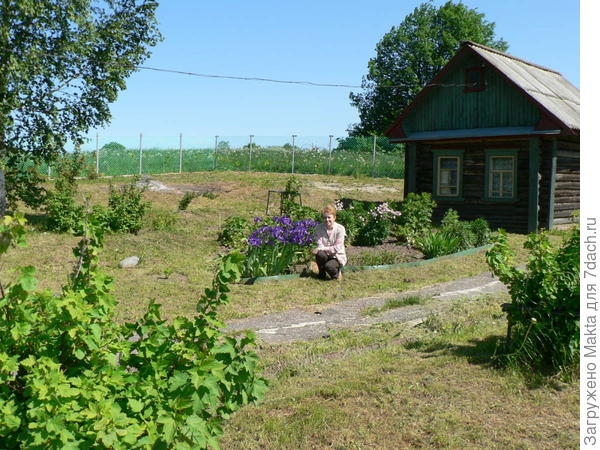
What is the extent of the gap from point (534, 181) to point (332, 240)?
863 cm

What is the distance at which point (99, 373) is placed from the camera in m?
2.86

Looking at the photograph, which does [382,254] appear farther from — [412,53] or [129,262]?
[412,53]

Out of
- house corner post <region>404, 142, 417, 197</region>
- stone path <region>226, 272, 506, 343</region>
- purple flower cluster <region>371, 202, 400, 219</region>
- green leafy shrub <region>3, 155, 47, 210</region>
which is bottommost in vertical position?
stone path <region>226, 272, 506, 343</region>

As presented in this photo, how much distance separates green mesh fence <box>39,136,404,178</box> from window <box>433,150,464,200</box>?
1230cm

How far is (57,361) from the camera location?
9.52 feet

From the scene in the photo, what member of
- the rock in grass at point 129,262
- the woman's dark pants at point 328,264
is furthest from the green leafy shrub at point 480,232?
the rock in grass at point 129,262

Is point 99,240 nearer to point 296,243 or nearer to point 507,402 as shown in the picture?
point 507,402

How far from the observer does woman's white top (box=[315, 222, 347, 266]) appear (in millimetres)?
10062

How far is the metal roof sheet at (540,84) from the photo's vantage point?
54.3 ft

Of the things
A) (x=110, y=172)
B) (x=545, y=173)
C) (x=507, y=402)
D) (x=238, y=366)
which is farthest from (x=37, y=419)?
(x=110, y=172)

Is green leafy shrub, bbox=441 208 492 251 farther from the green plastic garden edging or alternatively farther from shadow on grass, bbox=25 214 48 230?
shadow on grass, bbox=25 214 48 230

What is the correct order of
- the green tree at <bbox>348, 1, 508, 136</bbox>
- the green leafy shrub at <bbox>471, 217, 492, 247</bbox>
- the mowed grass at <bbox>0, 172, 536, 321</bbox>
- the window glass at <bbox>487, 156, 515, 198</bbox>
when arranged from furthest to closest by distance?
the green tree at <bbox>348, 1, 508, 136</bbox> → the window glass at <bbox>487, 156, 515, 198</bbox> → the green leafy shrub at <bbox>471, 217, 492, 247</bbox> → the mowed grass at <bbox>0, 172, 536, 321</bbox>

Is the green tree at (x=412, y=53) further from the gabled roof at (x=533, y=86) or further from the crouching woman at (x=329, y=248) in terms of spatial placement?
the crouching woman at (x=329, y=248)

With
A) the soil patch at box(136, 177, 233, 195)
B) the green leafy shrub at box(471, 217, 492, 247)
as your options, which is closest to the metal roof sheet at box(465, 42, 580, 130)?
the green leafy shrub at box(471, 217, 492, 247)
